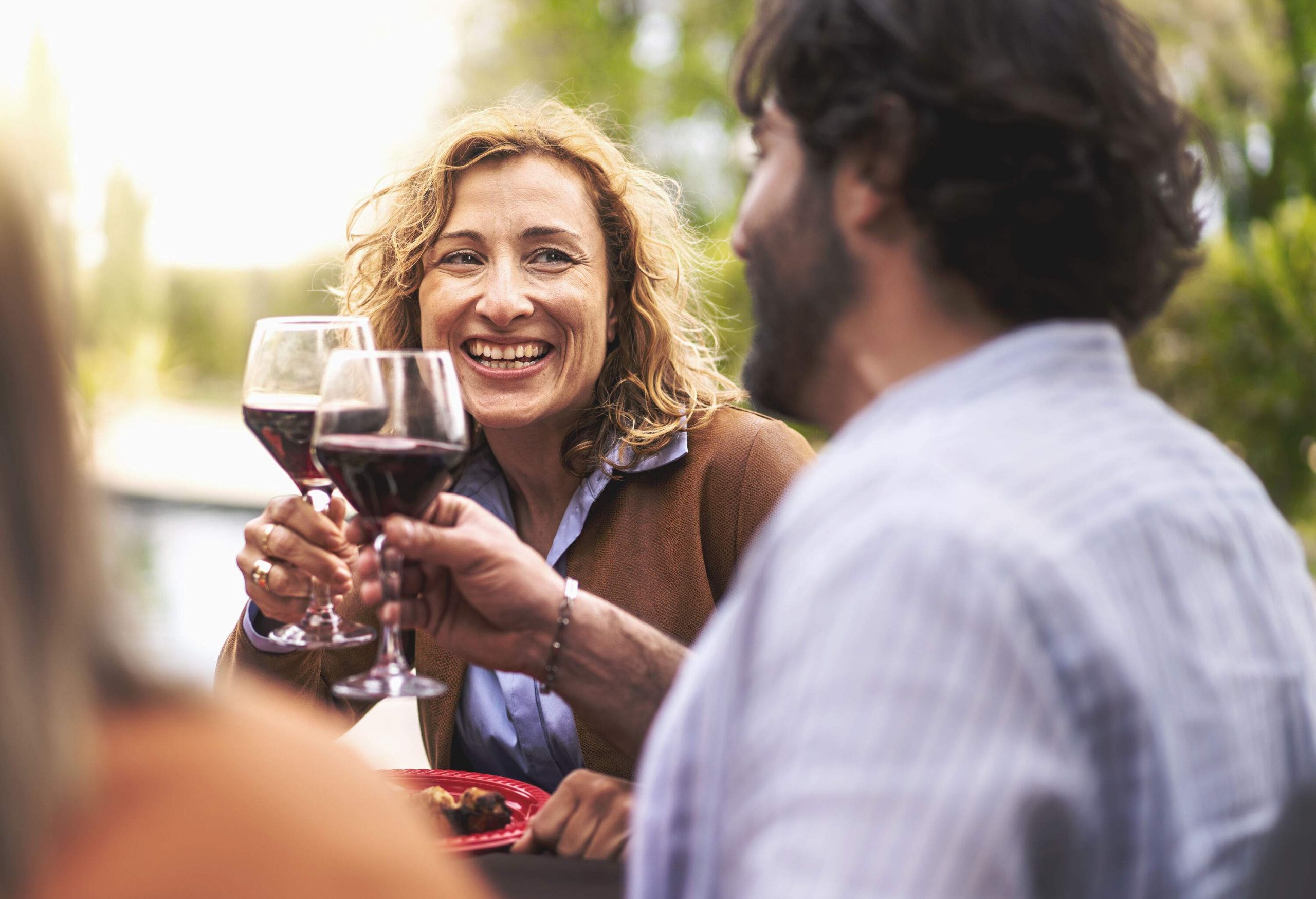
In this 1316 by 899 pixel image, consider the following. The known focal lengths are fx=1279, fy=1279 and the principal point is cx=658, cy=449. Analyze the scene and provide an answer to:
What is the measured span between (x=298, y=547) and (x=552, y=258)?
90 cm

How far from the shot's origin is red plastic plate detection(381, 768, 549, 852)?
1.60m

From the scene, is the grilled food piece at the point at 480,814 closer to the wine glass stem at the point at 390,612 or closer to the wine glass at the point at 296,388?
the wine glass stem at the point at 390,612

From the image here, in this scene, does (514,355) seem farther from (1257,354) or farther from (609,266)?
(1257,354)

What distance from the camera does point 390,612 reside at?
64.9 inches

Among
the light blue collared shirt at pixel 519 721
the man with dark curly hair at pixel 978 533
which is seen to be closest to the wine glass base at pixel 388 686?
the man with dark curly hair at pixel 978 533

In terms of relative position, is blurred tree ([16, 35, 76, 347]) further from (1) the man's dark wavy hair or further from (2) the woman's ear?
(2) the woman's ear

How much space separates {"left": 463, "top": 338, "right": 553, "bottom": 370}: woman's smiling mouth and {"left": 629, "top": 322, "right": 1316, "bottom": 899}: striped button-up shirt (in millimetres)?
1502

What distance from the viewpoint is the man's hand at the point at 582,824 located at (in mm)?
1524

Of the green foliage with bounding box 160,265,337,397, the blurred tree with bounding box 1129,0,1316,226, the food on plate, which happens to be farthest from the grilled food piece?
the green foliage with bounding box 160,265,337,397

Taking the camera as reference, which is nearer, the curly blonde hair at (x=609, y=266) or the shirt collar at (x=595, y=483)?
the shirt collar at (x=595, y=483)

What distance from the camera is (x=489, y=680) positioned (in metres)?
2.39

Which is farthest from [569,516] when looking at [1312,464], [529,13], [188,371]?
[188,371]

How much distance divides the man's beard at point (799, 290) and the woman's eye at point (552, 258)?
1.24m

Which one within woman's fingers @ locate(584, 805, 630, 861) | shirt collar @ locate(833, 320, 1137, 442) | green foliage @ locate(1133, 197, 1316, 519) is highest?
shirt collar @ locate(833, 320, 1137, 442)
